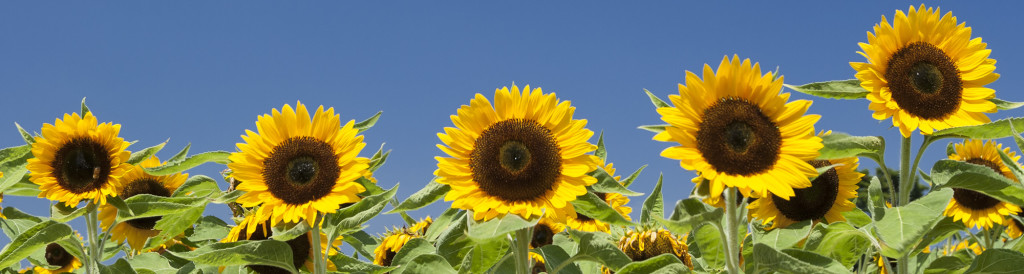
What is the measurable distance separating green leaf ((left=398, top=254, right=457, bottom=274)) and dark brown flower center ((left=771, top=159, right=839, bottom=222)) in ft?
5.55

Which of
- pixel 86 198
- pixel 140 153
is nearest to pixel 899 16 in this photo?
pixel 140 153

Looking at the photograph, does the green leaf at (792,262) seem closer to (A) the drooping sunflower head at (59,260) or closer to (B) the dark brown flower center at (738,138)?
(B) the dark brown flower center at (738,138)

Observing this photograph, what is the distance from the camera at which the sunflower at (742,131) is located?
3.19m

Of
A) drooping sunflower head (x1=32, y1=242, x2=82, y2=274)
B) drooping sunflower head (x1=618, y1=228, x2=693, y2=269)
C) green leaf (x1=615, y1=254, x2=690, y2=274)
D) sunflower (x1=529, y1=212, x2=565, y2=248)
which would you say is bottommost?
green leaf (x1=615, y1=254, x2=690, y2=274)

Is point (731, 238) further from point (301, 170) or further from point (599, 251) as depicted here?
point (301, 170)

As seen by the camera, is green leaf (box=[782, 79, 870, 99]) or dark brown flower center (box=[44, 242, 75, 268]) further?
dark brown flower center (box=[44, 242, 75, 268])

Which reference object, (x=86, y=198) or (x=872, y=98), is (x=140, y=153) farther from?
(x=872, y=98)

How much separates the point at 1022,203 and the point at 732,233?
1390mm

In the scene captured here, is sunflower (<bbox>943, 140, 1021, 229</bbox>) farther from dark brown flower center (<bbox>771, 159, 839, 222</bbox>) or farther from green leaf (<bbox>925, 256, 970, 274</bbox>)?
dark brown flower center (<bbox>771, 159, 839, 222</bbox>)

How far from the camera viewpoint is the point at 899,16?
3.94m

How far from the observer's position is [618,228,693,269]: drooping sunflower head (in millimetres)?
4656

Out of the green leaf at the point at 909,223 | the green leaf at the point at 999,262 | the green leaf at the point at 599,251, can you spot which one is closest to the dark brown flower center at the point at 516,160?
the green leaf at the point at 599,251

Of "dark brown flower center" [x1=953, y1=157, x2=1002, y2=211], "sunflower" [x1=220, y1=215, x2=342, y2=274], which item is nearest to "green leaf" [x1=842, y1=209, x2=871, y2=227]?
"dark brown flower center" [x1=953, y1=157, x2=1002, y2=211]

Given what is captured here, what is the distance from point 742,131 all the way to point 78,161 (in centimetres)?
386
